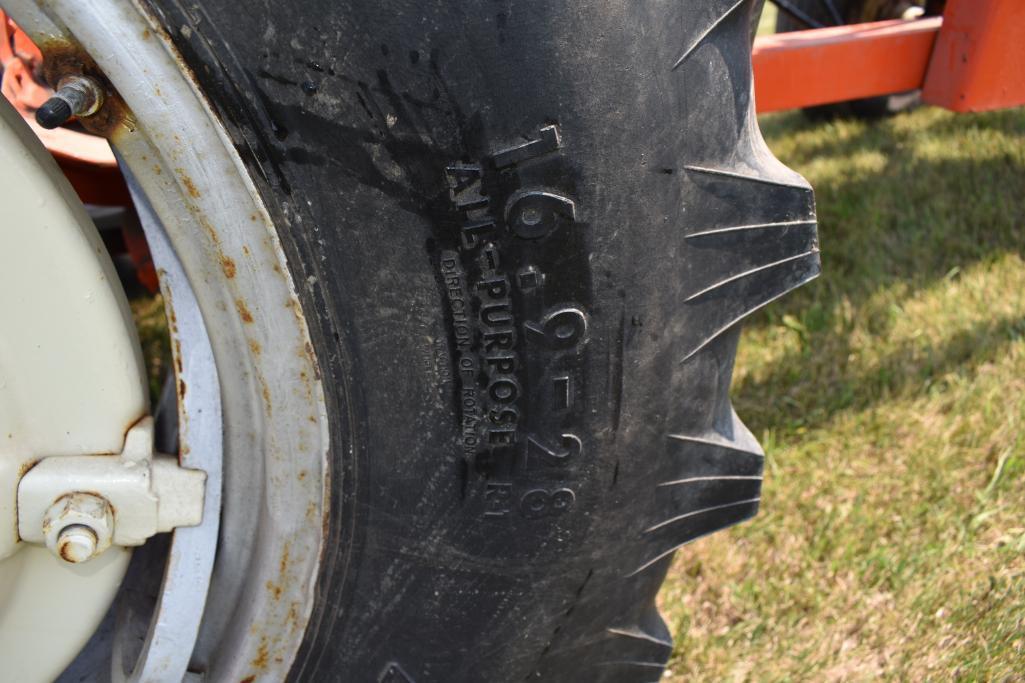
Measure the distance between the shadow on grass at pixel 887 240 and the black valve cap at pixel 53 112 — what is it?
4.51ft

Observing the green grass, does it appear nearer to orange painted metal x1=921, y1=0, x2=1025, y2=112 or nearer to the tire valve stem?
orange painted metal x1=921, y1=0, x2=1025, y2=112

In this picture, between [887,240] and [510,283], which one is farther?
[887,240]

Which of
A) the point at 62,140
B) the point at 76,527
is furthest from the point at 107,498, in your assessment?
the point at 62,140

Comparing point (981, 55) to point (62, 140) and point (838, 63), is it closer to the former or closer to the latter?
point (838, 63)

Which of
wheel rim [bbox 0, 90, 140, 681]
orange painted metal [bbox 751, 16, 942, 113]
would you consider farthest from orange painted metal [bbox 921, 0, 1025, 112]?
wheel rim [bbox 0, 90, 140, 681]

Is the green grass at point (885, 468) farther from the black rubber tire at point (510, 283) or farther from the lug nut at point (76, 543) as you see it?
the lug nut at point (76, 543)

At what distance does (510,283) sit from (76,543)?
1.44 ft

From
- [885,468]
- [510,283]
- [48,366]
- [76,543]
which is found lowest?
[885,468]

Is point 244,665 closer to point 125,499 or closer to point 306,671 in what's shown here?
point 306,671

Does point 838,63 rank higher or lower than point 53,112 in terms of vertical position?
higher

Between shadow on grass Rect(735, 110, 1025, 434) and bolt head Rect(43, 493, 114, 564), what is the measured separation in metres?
1.25

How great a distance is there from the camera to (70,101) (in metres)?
0.69

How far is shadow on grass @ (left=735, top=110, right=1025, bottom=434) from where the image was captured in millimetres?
1832

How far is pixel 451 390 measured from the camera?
818mm
